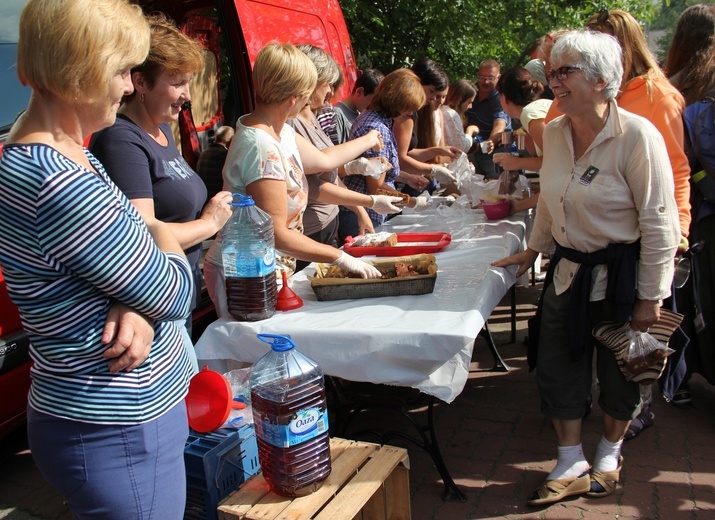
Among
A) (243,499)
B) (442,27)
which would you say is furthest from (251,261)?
(442,27)

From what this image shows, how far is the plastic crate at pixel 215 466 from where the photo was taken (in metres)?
1.96

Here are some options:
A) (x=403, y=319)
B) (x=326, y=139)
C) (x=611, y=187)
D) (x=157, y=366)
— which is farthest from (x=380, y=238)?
(x=157, y=366)

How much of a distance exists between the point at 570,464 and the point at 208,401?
1.49 m

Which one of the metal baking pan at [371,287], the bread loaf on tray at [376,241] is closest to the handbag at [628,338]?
the metal baking pan at [371,287]

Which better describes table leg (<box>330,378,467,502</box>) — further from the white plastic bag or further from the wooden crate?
the white plastic bag

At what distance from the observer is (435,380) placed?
222 cm

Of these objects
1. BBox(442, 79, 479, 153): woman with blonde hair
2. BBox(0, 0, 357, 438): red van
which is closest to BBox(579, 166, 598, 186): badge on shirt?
BBox(0, 0, 357, 438): red van

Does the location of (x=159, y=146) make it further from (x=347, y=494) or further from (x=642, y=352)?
(x=642, y=352)

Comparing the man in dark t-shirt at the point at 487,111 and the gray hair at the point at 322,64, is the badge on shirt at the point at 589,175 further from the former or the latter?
the man in dark t-shirt at the point at 487,111

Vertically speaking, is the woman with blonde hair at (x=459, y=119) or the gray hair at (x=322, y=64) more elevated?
the gray hair at (x=322, y=64)

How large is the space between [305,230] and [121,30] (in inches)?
86.1

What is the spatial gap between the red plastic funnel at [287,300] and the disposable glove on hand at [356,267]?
0.21 metres

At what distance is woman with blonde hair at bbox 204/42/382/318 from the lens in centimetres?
250

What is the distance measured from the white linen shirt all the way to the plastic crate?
4.52ft
